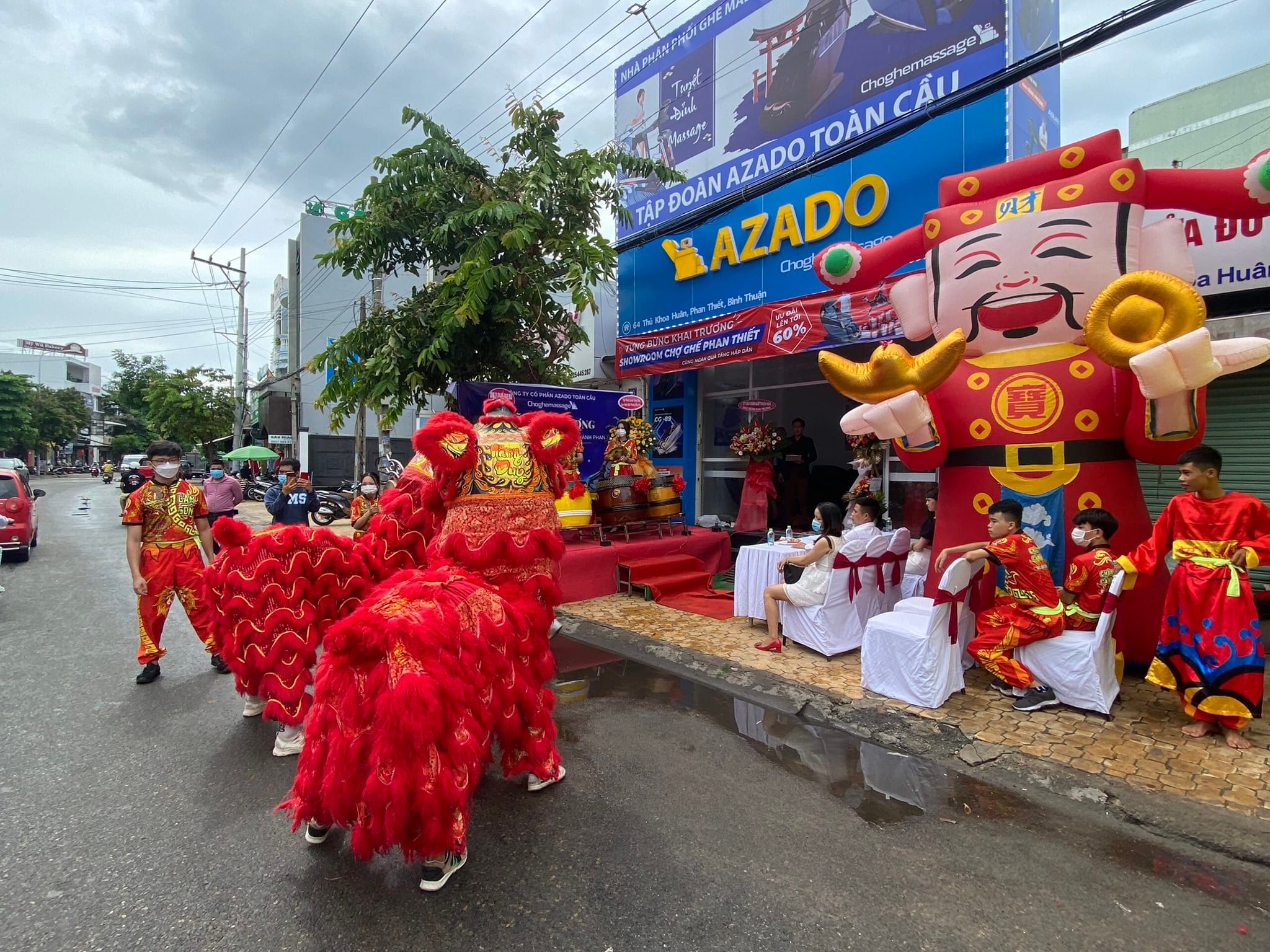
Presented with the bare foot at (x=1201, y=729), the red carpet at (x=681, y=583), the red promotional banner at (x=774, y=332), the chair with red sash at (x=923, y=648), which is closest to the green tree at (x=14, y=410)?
the red promotional banner at (x=774, y=332)

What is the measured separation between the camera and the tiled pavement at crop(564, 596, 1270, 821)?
3.14 m

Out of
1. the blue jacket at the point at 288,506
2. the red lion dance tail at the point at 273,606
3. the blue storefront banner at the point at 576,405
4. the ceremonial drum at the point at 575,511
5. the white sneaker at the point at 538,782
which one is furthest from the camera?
the blue storefront banner at the point at 576,405

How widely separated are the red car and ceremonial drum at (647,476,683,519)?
29.1 feet

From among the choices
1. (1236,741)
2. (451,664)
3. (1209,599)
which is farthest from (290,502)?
(1236,741)

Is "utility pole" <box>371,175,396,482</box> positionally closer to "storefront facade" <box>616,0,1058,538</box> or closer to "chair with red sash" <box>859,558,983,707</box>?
"storefront facade" <box>616,0,1058,538</box>

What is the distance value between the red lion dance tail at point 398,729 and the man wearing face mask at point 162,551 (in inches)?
115

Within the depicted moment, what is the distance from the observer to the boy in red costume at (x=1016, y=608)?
13.1 ft

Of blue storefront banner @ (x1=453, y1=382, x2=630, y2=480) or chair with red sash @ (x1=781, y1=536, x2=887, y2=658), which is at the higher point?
blue storefront banner @ (x1=453, y1=382, x2=630, y2=480)

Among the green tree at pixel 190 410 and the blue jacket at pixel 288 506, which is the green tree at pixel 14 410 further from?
the blue jacket at pixel 288 506

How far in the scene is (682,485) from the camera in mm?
7934

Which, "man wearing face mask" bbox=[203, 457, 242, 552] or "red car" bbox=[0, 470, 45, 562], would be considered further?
"red car" bbox=[0, 470, 45, 562]

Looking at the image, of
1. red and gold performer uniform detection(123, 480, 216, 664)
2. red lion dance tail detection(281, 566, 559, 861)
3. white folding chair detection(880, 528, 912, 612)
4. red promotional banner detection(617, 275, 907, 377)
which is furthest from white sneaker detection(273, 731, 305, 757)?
red promotional banner detection(617, 275, 907, 377)

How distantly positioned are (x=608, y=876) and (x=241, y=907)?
1.26 meters

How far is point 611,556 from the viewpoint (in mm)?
7273
